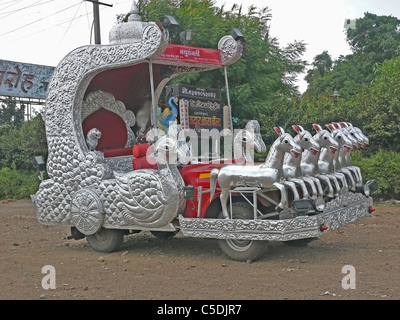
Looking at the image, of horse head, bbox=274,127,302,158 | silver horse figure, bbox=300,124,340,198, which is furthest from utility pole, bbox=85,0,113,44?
horse head, bbox=274,127,302,158

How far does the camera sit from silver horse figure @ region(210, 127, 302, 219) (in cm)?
642

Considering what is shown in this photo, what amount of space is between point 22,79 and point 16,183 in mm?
4926

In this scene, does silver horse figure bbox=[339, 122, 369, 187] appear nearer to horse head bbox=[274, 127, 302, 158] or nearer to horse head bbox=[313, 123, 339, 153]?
horse head bbox=[313, 123, 339, 153]

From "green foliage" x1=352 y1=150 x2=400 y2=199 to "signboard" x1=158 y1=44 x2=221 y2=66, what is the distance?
252 inches

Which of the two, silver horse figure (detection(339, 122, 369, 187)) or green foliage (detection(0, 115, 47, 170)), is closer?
silver horse figure (detection(339, 122, 369, 187))

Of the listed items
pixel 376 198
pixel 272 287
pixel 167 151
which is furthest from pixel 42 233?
pixel 376 198

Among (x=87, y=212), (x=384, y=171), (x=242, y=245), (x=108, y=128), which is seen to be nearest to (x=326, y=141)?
(x=242, y=245)

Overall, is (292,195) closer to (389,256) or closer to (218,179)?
(218,179)

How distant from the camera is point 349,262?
6.69 meters

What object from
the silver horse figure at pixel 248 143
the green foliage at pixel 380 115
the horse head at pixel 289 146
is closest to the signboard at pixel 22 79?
the green foliage at pixel 380 115

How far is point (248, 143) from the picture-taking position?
8.32 meters

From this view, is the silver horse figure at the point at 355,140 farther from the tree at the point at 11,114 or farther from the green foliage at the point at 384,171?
the tree at the point at 11,114

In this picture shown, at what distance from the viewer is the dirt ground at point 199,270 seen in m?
5.50

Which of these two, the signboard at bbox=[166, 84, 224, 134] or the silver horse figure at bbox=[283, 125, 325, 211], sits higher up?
the signboard at bbox=[166, 84, 224, 134]
